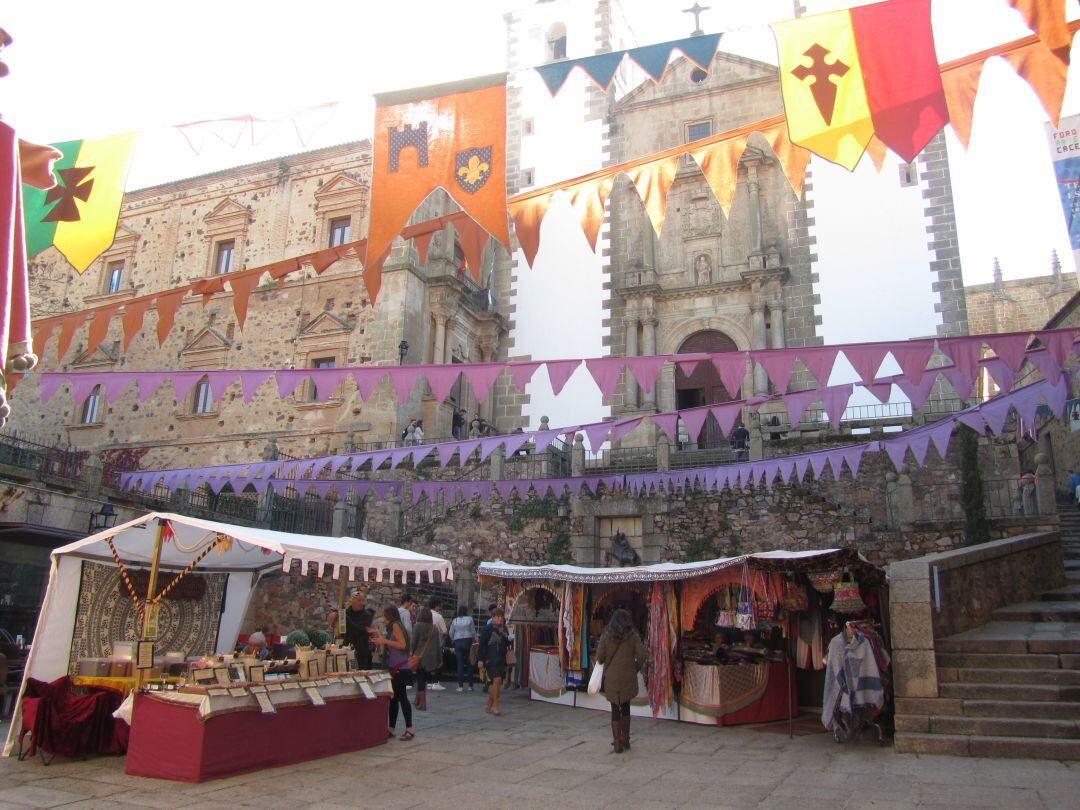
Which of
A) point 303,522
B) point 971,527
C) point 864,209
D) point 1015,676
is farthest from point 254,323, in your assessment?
point 1015,676

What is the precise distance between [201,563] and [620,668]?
4.85m

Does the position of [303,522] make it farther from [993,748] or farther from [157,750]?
[993,748]

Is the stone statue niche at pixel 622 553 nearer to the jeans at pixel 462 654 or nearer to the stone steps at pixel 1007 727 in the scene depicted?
the jeans at pixel 462 654

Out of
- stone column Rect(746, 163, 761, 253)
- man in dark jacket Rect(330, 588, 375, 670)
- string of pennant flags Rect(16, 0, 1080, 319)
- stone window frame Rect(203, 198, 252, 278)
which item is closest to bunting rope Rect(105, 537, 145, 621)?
man in dark jacket Rect(330, 588, 375, 670)

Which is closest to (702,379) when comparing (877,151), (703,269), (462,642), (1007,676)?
(703,269)

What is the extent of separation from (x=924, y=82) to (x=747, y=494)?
34.6 ft

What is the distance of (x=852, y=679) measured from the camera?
7.42 m

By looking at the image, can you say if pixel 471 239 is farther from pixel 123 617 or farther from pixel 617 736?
pixel 617 736

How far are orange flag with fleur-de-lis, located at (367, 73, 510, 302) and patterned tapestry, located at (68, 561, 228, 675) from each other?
14.1ft

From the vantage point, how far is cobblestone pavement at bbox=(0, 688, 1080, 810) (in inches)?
211

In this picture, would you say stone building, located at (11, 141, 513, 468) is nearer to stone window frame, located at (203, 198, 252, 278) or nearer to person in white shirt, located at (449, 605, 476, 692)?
stone window frame, located at (203, 198, 252, 278)

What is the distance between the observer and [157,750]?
616cm

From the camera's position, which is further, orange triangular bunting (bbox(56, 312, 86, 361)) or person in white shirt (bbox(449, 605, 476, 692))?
person in white shirt (bbox(449, 605, 476, 692))

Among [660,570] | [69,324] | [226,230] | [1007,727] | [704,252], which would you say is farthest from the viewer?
[226,230]
